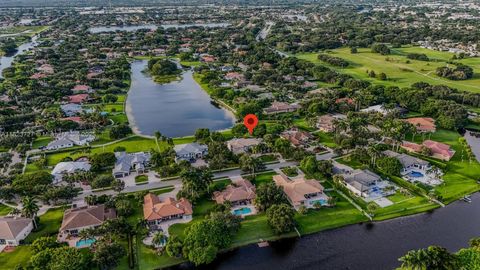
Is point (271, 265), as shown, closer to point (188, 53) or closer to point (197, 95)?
point (197, 95)

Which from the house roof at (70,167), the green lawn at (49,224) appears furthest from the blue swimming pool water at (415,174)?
the green lawn at (49,224)

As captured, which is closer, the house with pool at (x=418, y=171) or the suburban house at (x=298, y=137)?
the house with pool at (x=418, y=171)

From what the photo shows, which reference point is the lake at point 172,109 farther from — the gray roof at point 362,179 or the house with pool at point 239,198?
the gray roof at point 362,179

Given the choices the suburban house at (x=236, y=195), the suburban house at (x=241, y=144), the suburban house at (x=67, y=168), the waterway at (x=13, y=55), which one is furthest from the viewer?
the waterway at (x=13, y=55)

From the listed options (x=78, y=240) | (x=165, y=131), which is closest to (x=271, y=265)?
(x=78, y=240)

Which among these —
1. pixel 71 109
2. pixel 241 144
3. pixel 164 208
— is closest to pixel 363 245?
pixel 164 208

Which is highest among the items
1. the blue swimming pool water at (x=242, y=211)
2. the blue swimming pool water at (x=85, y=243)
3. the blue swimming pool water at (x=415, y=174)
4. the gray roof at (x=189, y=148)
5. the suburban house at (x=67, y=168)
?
the blue swimming pool water at (x=415, y=174)
